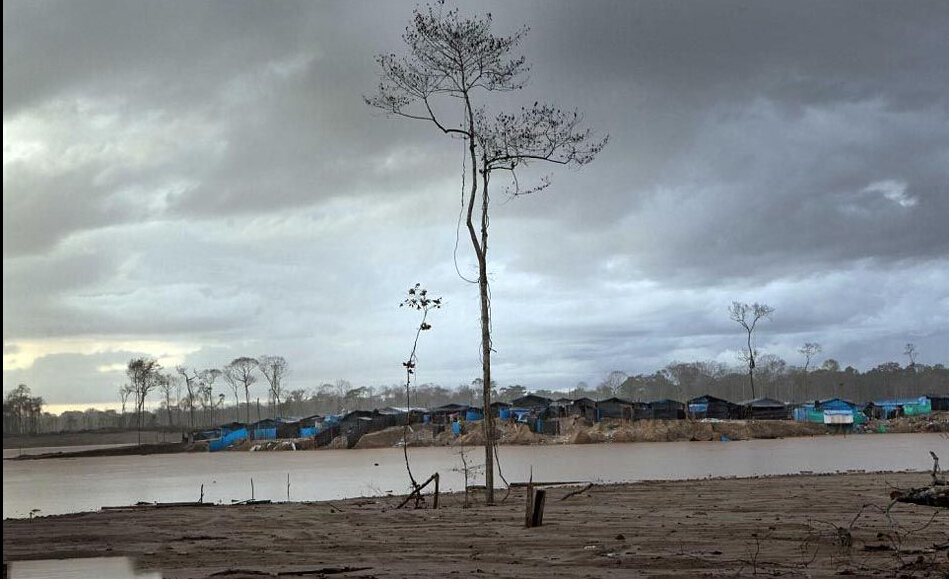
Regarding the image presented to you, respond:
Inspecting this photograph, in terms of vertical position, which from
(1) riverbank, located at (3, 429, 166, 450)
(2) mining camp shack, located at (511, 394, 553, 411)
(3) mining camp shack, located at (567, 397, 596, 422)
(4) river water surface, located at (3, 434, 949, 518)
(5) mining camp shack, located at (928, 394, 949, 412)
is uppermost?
(2) mining camp shack, located at (511, 394, 553, 411)

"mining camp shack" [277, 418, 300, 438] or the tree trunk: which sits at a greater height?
the tree trunk

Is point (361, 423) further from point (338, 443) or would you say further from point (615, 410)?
point (615, 410)

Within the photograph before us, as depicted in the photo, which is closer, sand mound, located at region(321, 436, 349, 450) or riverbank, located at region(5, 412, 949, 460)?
riverbank, located at region(5, 412, 949, 460)

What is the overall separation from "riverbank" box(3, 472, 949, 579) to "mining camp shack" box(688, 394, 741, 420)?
72.6 m

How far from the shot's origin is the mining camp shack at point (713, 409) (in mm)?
92562

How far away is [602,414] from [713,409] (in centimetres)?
1146

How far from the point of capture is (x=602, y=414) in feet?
304

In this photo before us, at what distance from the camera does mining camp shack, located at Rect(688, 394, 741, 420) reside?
92562mm

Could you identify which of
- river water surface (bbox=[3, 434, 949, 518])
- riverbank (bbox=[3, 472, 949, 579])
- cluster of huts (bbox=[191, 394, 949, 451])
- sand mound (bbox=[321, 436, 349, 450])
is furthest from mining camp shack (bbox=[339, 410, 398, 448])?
riverbank (bbox=[3, 472, 949, 579])

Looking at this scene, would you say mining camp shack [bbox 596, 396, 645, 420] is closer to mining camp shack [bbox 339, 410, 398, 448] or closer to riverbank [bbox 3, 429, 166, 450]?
mining camp shack [bbox 339, 410, 398, 448]

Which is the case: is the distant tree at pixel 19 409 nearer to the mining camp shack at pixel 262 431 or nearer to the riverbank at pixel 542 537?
the mining camp shack at pixel 262 431

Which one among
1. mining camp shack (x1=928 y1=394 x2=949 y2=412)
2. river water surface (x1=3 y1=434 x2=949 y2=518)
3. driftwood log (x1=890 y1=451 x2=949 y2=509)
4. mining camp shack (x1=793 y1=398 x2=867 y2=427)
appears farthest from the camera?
mining camp shack (x1=928 y1=394 x2=949 y2=412)

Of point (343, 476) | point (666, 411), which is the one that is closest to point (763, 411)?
point (666, 411)

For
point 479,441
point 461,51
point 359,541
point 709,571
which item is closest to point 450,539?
point 359,541
